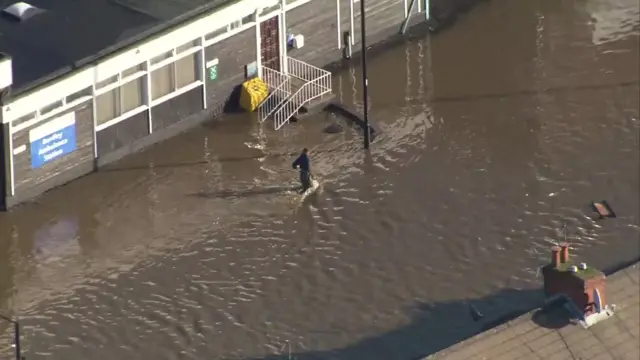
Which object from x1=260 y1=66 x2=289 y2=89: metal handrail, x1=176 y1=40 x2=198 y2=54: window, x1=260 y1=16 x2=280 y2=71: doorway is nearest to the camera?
x1=176 y1=40 x2=198 y2=54: window

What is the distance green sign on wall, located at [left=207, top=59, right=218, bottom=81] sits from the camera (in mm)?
38000

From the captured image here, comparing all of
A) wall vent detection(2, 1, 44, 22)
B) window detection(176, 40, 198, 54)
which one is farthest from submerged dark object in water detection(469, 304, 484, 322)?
wall vent detection(2, 1, 44, 22)

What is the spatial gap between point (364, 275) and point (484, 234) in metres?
2.77

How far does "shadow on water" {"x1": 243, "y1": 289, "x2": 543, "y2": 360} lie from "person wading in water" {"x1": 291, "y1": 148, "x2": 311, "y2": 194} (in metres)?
4.85

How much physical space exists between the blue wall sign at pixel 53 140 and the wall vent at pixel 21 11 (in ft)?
9.23

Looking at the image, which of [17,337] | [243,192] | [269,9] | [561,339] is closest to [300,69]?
[269,9]

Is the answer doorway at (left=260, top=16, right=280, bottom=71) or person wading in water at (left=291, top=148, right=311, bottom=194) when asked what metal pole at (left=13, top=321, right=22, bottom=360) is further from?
doorway at (left=260, top=16, right=280, bottom=71)

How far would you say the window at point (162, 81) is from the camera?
37.1 m

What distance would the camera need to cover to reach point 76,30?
36562 millimetres

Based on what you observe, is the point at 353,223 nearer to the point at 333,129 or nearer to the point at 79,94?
the point at 333,129

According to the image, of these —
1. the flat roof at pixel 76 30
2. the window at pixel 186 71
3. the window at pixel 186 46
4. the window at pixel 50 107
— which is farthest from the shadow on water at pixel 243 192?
the window at pixel 186 46

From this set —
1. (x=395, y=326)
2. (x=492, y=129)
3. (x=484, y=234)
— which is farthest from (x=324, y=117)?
(x=395, y=326)

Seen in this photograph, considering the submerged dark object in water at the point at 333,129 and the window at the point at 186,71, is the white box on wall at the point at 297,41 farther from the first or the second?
the window at the point at 186,71

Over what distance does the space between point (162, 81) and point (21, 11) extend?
3.23 m
